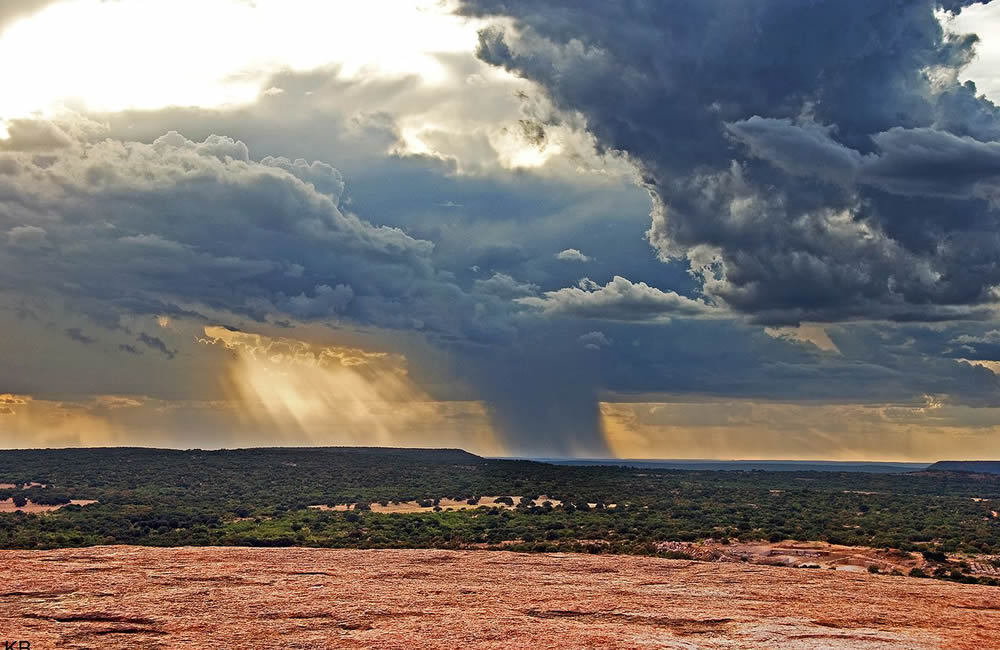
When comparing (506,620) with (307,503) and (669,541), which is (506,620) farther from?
(307,503)

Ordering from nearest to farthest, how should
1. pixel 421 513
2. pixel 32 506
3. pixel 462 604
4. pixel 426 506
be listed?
pixel 462 604
pixel 421 513
pixel 32 506
pixel 426 506

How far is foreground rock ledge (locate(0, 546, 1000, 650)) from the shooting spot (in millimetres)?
24875

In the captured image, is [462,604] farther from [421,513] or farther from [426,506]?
[426,506]

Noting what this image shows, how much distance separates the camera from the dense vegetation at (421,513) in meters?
54.8

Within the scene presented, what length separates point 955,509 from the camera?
288ft

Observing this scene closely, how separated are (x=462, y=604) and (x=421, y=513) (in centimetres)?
4230

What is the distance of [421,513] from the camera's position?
235 ft

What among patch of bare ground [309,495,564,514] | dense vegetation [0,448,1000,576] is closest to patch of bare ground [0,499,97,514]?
dense vegetation [0,448,1000,576]

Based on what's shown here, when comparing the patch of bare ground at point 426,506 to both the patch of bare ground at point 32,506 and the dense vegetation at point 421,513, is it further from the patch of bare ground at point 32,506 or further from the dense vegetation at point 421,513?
the patch of bare ground at point 32,506

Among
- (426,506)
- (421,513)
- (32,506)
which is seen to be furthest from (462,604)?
(32,506)

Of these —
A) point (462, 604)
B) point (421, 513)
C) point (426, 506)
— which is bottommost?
point (426, 506)

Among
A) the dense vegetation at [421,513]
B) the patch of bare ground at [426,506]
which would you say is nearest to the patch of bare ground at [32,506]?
the dense vegetation at [421,513]

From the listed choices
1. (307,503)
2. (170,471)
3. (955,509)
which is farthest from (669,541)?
(170,471)

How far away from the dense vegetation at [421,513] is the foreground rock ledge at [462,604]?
12.0 m
